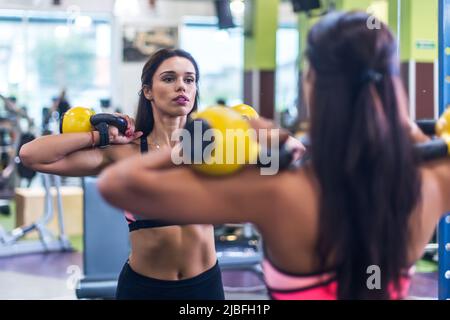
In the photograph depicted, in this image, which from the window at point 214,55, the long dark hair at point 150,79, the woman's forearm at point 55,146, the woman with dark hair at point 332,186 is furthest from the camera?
the window at point 214,55

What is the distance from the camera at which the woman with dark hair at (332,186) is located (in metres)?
1.13

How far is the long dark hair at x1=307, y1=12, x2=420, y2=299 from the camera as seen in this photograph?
1143 mm

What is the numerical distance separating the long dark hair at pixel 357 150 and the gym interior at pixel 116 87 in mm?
157

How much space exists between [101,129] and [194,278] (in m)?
0.57

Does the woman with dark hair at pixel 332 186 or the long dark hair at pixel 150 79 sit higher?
the long dark hair at pixel 150 79

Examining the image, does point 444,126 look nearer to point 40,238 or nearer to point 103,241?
point 103,241

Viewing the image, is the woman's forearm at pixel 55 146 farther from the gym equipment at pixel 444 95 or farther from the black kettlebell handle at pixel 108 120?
the gym equipment at pixel 444 95

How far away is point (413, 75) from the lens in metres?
6.76

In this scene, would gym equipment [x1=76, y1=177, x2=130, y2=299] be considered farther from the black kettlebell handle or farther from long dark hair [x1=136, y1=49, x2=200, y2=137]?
the black kettlebell handle

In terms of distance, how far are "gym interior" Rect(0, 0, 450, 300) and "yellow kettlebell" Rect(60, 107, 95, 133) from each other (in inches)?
41.5

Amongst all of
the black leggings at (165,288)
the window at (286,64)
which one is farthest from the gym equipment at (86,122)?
the window at (286,64)
